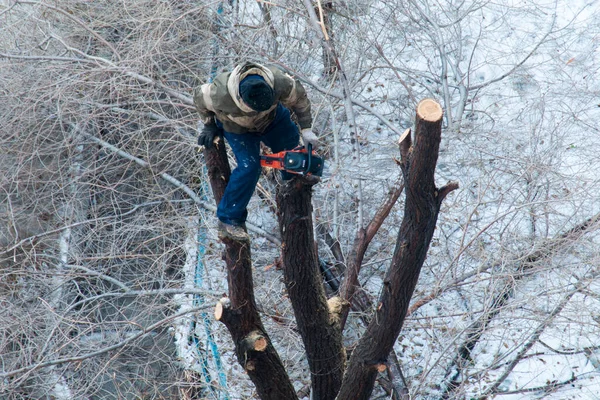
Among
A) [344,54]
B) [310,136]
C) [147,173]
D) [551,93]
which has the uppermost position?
[551,93]

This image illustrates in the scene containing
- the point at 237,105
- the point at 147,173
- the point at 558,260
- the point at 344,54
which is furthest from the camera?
the point at 147,173

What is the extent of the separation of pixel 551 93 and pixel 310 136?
3743 mm

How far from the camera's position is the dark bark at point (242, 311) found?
323 centimetres

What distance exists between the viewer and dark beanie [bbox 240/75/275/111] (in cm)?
279

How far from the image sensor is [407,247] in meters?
2.92

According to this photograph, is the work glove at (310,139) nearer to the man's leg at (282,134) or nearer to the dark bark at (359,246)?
the man's leg at (282,134)

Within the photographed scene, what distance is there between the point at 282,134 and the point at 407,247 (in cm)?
89

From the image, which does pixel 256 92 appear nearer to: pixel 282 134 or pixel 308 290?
pixel 282 134

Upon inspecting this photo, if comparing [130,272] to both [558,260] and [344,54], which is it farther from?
[558,260]

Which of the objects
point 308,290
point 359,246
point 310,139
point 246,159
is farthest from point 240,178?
point 359,246

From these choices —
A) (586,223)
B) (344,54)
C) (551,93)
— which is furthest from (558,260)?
(344,54)

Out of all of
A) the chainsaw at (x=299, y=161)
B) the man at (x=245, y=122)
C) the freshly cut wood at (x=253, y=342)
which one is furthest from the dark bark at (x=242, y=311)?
the chainsaw at (x=299, y=161)

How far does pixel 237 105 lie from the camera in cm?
290

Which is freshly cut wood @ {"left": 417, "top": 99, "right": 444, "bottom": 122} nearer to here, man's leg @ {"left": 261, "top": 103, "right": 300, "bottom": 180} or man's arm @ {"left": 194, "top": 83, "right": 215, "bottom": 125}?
man's leg @ {"left": 261, "top": 103, "right": 300, "bottom": 180}
